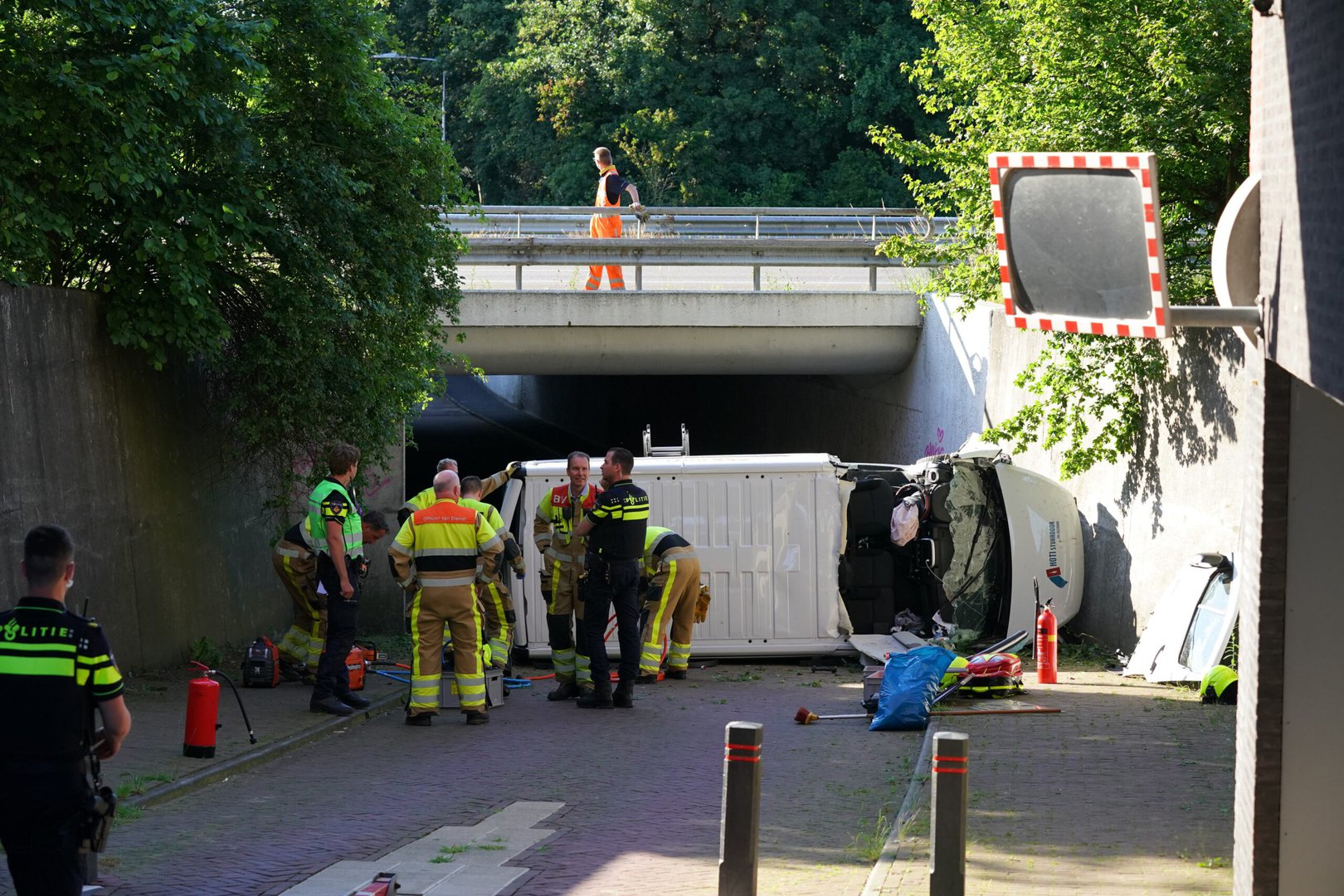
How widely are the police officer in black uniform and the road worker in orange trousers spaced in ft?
32.6

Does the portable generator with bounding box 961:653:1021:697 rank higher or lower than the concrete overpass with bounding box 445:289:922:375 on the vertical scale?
lower

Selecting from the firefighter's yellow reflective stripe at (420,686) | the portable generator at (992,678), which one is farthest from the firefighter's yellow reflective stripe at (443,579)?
the portable generator at (992,678)

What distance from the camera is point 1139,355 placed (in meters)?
14.5

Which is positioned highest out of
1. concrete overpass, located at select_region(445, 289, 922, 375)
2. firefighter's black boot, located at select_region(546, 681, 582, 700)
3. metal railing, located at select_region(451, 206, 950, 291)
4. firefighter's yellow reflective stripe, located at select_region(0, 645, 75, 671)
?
metal railing, located at select_region(451, 206, 950, 291)

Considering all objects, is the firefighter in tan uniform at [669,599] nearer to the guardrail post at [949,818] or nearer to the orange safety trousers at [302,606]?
the orange safety trousers at [302,606]

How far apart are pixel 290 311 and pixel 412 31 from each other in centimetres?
4480

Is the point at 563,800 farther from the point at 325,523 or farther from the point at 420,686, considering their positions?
the point at 325,523

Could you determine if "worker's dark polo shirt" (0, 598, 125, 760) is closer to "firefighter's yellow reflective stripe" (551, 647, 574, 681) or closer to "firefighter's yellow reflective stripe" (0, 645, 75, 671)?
"firefighter's yellow reflective stripe" (0, 645, 75, 671)

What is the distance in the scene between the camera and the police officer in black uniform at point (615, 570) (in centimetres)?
1235

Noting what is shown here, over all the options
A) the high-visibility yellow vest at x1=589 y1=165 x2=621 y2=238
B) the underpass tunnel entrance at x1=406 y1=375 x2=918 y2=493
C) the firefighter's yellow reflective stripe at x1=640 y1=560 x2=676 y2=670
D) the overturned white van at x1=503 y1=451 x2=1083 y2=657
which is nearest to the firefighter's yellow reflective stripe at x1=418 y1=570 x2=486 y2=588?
the firefighter's yellow reflective stripe at x1=640 y1=560 x2=676 y2=670

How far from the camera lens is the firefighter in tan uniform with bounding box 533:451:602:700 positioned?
13078 millimetres

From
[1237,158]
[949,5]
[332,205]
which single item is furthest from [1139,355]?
[332,205]

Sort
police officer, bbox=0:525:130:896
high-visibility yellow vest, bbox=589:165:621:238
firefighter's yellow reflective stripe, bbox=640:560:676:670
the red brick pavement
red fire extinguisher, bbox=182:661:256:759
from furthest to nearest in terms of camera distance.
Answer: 1. high-visibility yellow vest, bbox=589:165:621:238
2. firefighter's yellow reflective stripe, bbox=640:560:676:670
3. red fire extinguisher, bbox=182:661:256:759
4. the red brick pavement
5. police officer, bbox=0:525:130:896

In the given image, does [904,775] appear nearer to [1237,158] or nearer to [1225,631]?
[1225,631]
